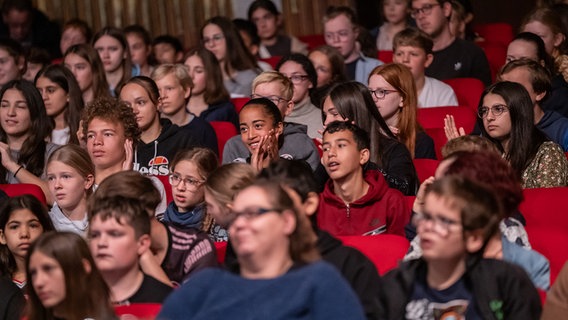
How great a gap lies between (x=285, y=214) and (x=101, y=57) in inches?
162

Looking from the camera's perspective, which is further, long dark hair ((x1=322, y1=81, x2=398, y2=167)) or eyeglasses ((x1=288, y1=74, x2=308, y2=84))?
eyeglasses ((x1=288, y1=74, x2=308, y2=84))

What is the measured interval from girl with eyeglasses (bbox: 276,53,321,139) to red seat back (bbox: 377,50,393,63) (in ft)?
3.54

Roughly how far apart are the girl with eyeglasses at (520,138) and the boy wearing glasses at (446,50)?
183 cm

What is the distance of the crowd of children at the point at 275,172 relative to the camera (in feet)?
10.1

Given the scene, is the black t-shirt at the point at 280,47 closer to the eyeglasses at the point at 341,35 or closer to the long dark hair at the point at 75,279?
the eyeglasses at the point at 341,35

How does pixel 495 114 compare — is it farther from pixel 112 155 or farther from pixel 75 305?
pixel 75 305

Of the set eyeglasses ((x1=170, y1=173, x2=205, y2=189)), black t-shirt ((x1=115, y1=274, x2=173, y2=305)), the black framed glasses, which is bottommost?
black t-shirt ((x1=115, y1=274, x2=173, y2=305))

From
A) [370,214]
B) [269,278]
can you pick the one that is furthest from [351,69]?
[269,278]

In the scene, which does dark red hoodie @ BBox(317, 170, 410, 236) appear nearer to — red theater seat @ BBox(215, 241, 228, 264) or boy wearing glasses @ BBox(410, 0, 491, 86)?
red theater seat @ BBox(215, 241, 228, 264)

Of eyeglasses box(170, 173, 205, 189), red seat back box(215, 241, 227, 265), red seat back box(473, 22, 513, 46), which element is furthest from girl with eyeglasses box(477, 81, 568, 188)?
red seat back box(473, 22, 513, 46)

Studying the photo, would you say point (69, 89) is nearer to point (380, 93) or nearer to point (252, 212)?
point (380, 93)

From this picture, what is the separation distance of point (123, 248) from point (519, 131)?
5.98 feet

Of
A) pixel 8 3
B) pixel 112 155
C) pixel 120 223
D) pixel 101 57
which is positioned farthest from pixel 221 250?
pixel 8 3

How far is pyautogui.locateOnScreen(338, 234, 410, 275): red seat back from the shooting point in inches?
145
